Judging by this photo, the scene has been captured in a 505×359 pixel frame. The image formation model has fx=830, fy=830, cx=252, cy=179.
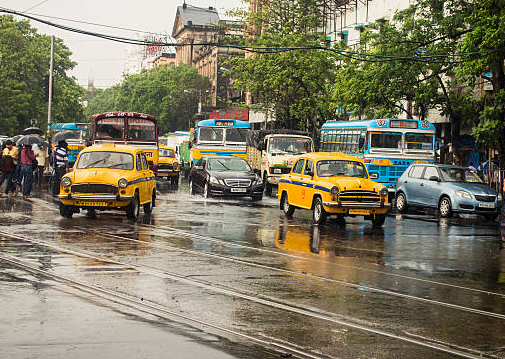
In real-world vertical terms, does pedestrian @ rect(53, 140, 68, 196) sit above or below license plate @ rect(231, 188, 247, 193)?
above

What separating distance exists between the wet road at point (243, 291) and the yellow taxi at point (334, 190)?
120 cm

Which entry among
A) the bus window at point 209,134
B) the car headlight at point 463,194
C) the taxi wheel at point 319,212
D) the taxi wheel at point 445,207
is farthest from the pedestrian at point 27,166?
the bus window at point 209,134

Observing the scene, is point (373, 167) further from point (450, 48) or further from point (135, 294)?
point (135, 294)

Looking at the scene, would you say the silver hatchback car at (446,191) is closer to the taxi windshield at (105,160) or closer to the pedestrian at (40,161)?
the taxi windshield at (105,160)

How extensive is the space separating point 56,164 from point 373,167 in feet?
36.1

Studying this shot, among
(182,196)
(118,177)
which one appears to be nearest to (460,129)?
(182,196)

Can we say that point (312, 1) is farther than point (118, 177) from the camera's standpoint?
Yes

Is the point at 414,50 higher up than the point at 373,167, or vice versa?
the point at 414,50

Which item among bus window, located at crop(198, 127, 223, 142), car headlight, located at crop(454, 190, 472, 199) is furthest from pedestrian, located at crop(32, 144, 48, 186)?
car headlight, located at crop(454, 190, 472, 199)

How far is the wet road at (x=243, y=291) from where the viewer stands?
7016 millimetres

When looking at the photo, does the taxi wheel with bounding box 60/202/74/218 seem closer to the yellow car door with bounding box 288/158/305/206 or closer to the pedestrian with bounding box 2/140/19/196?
the yellow car door with bounding box 288/158/305/206

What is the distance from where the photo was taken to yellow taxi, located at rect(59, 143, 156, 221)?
18.7 m

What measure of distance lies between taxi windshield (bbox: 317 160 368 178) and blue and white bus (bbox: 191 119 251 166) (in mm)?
18992

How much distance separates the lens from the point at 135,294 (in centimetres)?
931
